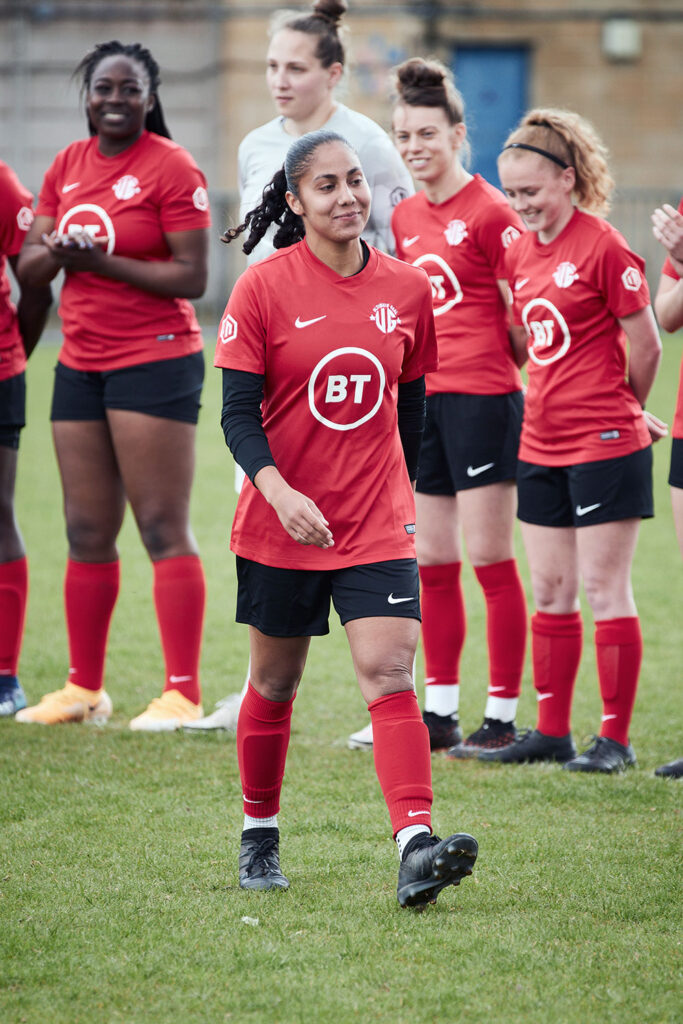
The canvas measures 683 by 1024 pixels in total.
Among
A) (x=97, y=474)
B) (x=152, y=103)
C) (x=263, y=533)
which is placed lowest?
(x=97, y=474)

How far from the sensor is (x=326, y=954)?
3.11m

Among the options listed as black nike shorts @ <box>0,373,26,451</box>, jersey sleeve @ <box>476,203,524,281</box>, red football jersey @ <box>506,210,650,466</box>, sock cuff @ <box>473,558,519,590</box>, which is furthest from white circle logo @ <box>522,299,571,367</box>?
black nike shorts @ <box>0,373,26,451</box>

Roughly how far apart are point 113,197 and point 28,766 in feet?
6.73

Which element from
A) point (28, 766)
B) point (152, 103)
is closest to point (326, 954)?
point (28, 766)

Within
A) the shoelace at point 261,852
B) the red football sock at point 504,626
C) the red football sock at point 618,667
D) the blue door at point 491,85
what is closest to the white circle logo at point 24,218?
the red football sock at point 504,626

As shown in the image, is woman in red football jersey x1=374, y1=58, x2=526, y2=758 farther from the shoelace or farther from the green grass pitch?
the shoelace

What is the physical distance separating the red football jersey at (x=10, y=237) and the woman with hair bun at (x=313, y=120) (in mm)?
919

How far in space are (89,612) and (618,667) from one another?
1.99m

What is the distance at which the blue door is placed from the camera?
2152 cm

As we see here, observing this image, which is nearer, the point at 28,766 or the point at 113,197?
the point at 28,766

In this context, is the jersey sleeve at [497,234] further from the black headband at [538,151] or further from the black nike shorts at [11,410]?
the black nike shorts at [11,410]

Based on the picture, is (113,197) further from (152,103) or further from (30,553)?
(30,553)

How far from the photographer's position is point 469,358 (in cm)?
491

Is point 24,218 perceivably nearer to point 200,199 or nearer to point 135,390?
point 200,199
